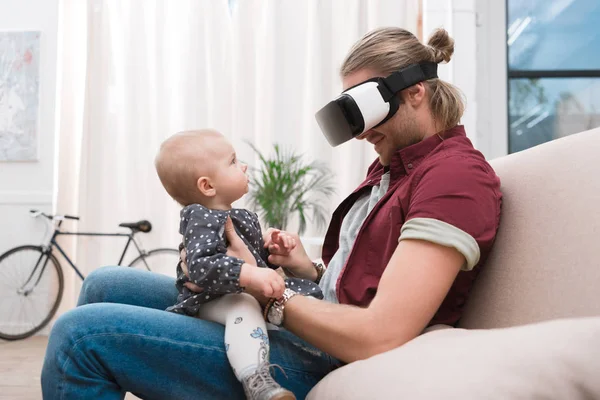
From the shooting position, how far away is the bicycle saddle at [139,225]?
396 centimetres

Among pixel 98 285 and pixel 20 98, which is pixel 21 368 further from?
pixel 98 285

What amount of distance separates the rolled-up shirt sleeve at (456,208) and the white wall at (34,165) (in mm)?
3855

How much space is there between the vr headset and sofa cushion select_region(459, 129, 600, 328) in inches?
12.0

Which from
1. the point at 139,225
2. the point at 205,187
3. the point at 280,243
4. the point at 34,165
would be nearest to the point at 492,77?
the point at 139,225

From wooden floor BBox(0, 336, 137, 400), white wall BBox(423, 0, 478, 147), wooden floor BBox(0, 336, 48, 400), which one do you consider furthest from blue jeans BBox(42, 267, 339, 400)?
white wall BBox(423, 0, 478, 147)

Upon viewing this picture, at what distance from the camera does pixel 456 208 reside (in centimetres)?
111

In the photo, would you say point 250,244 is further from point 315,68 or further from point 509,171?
point 315,68

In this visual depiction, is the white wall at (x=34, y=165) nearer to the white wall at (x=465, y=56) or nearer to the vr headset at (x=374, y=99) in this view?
the white wall at (x=465, y=56)

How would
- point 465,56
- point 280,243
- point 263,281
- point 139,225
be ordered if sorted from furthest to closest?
point 139,225 → point 465,56 → point 280,243 → point 263,281

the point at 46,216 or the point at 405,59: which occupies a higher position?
the point at 405,59

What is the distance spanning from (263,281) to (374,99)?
0.50 meters

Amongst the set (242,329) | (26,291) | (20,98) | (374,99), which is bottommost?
(26,291)

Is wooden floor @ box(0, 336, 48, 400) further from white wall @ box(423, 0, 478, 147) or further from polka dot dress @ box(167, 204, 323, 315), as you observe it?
white wall @ box(423, 0, 478, 147)

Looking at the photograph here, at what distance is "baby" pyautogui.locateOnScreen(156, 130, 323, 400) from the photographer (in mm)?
1123
